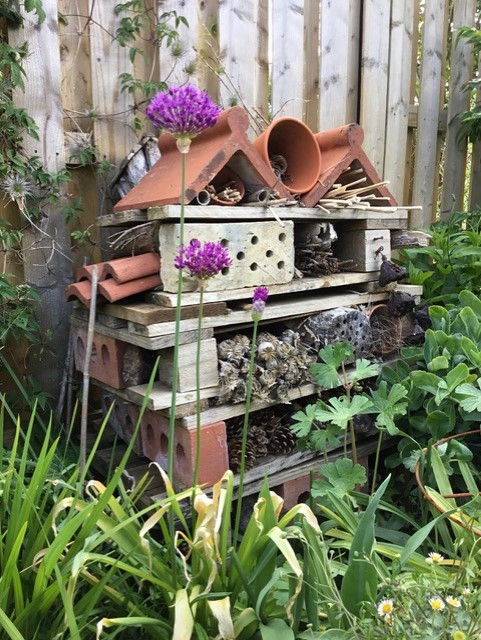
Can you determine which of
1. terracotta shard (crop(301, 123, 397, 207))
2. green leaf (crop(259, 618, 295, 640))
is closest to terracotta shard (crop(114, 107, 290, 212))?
terracotta shard (crop(301, 123, 397, 207))

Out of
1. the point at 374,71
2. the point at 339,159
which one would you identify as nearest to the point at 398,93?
the point at 374,71

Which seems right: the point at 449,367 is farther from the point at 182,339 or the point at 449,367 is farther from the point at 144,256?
the point at 144,256

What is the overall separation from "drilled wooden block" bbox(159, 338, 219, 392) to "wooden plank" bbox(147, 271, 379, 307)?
121mm

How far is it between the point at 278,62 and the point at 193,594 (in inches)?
85.3

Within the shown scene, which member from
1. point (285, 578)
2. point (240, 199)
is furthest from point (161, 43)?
point (285, 578)

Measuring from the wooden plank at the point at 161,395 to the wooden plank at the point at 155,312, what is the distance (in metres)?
0.19

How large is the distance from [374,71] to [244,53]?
0.80m

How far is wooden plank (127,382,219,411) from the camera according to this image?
145 cm

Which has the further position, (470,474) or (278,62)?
(278,62)

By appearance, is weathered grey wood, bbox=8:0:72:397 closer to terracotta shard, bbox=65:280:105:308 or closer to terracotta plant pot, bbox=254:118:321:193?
terracotta shard, bbox=65:280:105:308

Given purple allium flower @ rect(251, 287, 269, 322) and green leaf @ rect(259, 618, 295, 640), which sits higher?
purple allium flower @ rect(251, 287, 269, 322)

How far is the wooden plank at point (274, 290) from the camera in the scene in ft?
4.96

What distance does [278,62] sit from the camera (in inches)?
95.6

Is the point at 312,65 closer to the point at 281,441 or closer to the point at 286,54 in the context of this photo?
the point at 286,54
